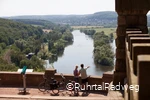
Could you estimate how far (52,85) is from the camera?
897 centimetres

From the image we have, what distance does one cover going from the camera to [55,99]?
22.7 feet

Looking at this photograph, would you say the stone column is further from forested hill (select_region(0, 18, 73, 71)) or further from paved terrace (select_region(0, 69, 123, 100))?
Answer: forested hill (select_region(0, 18, 73, 71))

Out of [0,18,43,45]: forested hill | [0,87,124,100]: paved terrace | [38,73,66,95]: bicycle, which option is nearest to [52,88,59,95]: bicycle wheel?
[38,73,66,95]: bicycle

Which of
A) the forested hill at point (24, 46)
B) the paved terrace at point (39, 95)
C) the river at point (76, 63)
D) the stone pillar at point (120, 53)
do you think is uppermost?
the stone pillar at point (120, 53)

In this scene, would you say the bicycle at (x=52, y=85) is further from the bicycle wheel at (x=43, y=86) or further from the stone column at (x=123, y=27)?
the stone column at (x=123, y=27)

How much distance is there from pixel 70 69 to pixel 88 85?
6820cm

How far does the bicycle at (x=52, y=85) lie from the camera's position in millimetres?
9023

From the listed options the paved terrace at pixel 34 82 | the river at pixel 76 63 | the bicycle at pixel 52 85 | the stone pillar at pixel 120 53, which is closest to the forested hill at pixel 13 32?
the river at pixel 76 63

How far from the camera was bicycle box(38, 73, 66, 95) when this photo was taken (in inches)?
355

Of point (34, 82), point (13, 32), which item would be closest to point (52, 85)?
point (34, 82)

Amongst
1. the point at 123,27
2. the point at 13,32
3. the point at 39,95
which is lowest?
the point at 13,32

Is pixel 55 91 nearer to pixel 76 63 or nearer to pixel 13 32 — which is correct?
pixel 76 63

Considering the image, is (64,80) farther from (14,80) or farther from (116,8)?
(116,8)

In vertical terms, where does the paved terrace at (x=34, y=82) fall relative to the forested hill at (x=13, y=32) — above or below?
Answer: above
